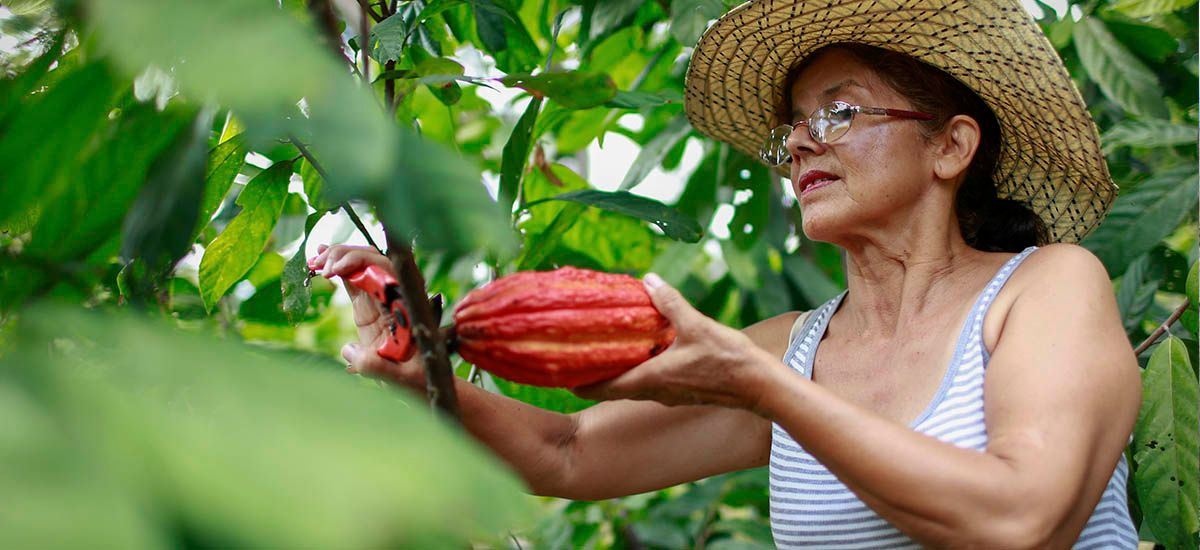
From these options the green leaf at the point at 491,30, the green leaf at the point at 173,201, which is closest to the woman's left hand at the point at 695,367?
the green leaf at the point at 173,201

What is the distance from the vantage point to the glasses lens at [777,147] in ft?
5.90

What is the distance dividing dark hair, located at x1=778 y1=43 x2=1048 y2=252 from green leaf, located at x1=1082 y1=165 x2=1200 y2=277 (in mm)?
180

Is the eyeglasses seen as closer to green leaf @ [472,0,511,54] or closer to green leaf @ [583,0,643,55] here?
green leaf @ [583,0,643,55]

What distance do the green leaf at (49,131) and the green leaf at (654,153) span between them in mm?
1547

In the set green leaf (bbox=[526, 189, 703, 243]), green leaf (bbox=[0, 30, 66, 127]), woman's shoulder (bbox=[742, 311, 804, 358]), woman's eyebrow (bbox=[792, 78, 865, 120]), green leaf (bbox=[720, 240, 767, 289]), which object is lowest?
green leaf (bbox=[720, 240, 767, 289])

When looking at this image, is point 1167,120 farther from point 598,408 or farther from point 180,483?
point 180,483

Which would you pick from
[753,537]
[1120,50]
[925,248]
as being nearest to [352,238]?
[753,537]

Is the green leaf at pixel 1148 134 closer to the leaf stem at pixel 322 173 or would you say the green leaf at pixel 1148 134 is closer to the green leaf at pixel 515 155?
the green leaf at pixel 515 155

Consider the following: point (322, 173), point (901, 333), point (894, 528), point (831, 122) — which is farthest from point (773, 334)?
point (322, 173)

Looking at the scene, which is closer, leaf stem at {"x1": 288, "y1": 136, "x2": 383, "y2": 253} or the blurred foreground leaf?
the blurred foreground leaf

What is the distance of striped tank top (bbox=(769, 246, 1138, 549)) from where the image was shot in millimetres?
1375

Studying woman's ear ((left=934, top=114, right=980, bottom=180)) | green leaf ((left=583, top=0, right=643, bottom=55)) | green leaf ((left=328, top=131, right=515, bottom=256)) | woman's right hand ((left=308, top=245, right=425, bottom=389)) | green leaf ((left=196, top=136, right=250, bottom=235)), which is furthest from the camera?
green leaf ((left=583, top=0, right=643, bottom=55))

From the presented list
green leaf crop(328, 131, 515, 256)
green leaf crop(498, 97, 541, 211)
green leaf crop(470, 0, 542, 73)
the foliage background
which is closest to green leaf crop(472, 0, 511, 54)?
green leaf crop(470, 0, 542, 73)

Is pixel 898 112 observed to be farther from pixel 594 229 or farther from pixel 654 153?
pixel 594 229
